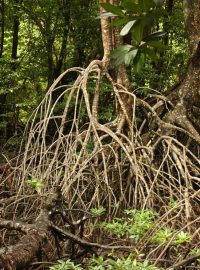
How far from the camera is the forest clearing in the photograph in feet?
7.40

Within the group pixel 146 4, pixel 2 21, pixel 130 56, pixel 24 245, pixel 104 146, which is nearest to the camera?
pixel 146 4

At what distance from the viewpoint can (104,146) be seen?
4062mm

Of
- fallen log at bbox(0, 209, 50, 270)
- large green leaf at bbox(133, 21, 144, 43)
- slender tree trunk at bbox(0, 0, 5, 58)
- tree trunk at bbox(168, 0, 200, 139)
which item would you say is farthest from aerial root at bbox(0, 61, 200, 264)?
slender tree trunk at bbox(0, 0, 5, 58)

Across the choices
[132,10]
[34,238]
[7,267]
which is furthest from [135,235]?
[132,10]

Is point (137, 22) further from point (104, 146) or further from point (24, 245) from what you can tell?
point (104, 146)

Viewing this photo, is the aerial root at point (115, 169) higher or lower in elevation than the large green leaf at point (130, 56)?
lower

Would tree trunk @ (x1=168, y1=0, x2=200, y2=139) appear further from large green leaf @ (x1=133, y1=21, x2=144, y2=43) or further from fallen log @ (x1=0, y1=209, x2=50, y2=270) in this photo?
large green leaf @ (x1=133, y1=21, x2=144, y2=43)

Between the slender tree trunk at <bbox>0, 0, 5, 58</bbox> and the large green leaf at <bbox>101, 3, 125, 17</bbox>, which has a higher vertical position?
the slender tree trunk at <bbox>0, 0, 5, 58</bbox>

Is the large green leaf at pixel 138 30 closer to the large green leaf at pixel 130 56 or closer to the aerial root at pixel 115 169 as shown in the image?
the large green leaf at pixel 130 56

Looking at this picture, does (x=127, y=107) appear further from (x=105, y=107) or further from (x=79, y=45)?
(x=79, y=45)

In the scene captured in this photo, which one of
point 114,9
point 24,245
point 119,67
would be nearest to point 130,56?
point 114,9

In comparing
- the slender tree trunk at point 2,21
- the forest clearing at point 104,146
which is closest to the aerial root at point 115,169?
the forest clearing at point 104,146

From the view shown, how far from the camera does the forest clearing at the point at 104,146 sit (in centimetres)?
226

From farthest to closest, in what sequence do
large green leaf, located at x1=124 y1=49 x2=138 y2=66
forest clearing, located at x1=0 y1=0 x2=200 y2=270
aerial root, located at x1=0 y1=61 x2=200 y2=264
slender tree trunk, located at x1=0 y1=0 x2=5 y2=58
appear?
slender tree trunk, located at x1=0 y1=0 x2=5 y2=58, aerial root, located at x1=0 y1=61 x2=200 y2=264, forest clearing, located at x1=0 y1=0 x2=200 y2=270, large green leaf, located at x1=124 y1=49 x2=138 y2=66
